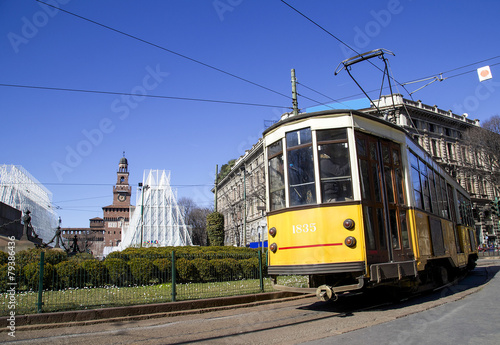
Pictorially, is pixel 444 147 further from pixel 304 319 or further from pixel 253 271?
pixel 304 319

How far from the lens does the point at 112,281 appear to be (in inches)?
399

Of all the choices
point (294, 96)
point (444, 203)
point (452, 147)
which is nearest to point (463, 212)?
point (444, 203)

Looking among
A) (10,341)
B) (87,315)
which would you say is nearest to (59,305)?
(87,315)

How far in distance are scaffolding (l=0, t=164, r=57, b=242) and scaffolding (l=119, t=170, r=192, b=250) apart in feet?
46.4

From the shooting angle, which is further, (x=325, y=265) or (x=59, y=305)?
(x=59, y=305)

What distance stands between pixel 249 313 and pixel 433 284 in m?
4.95

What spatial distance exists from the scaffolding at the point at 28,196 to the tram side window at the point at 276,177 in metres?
46.6

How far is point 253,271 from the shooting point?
13.4 meters

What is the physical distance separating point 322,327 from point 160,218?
48655mm

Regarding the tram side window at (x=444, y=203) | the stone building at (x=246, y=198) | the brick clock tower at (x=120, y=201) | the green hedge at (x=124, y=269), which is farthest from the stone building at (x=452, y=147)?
the brick clock tower at (x=120, y=201)

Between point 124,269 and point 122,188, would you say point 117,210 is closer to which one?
point 122,188

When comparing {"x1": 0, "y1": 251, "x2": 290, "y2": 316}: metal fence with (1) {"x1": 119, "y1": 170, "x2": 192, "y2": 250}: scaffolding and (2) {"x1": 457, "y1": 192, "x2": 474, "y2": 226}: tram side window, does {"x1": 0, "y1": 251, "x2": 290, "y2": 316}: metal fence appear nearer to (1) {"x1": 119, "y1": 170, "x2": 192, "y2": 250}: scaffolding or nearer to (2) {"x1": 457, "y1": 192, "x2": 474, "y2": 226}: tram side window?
(2) {"x1": 457, "y1": 192, "x2": 474, "y2": 226}: tram side window

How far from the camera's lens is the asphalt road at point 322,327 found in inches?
214

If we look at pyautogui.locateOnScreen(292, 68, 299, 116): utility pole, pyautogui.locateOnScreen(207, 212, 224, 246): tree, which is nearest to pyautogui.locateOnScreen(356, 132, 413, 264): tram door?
pyautogui.locateOnScreen(292, 68, 299, 116): utility pole
